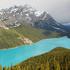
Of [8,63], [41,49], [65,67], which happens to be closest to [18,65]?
[8,63]

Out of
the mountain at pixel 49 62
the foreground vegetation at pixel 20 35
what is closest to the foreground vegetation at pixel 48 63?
the mountain at pixel 49 62

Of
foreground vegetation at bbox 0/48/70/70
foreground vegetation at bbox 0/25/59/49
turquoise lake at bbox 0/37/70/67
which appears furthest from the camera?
foreground vegetation at bbox 0/25/59/49

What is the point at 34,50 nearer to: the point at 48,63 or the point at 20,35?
the point at 48,63

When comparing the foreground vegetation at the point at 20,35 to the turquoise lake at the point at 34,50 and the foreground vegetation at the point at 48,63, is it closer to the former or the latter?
the foreground vegetation at the point at 48,63

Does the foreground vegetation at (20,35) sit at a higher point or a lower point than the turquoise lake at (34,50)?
higher

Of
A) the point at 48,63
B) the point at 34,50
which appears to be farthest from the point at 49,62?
the point at 34,50

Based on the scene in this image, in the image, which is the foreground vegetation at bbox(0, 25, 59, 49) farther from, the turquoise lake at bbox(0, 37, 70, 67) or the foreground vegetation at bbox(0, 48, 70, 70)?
the turquoise lake at bbox(0, 37, 70, 67)

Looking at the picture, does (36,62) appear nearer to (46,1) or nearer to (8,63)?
(8,63)

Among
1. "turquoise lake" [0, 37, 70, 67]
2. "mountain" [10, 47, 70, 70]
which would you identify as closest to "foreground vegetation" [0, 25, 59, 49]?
"mountain" [10, 47, 70, 70]
